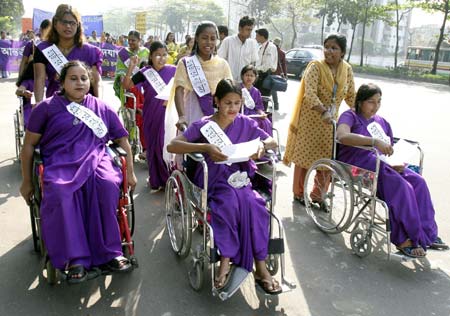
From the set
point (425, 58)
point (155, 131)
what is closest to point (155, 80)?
point (155, 131)

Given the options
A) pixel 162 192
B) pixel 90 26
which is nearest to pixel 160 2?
pixel 90 26

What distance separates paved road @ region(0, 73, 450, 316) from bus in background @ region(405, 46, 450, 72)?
84.2ft

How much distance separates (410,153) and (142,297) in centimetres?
211

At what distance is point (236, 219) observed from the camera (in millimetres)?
2475

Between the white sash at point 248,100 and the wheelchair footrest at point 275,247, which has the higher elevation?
the white sash at point 248,100

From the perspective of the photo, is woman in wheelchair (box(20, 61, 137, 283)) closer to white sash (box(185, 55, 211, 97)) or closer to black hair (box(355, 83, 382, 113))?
white sash (box(185, 55, 211, 97))

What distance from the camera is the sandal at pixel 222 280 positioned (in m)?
2.36

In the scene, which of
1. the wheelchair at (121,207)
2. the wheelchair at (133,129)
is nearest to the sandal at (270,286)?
the wheelchair at (121,207)

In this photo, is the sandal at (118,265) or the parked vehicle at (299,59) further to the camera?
the parked vehicle at (299,59)

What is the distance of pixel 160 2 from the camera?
7188cm

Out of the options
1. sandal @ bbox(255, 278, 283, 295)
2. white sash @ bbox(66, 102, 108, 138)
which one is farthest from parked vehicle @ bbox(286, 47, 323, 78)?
sandal @ bbox(255, 278, 283, 295)

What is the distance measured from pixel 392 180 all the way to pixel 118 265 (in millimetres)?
1886

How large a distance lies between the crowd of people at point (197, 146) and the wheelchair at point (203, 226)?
6cm

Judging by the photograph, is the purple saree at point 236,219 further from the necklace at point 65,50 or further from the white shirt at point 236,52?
the white shirt at point 236,52
